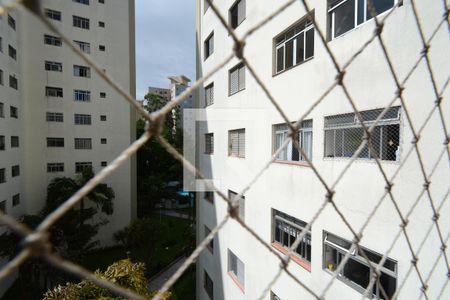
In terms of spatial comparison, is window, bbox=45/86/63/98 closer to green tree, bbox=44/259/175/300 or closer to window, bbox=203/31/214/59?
window, bbox=203/31/214/59

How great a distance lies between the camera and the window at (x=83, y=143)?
12.1 m

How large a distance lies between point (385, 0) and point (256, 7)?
2.93 metres

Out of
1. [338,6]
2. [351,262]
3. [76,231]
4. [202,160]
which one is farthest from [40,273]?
[338,6]

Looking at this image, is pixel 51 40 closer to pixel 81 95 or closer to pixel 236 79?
pixel 81 95

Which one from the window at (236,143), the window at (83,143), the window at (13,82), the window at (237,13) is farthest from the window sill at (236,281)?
the window at (13,82)

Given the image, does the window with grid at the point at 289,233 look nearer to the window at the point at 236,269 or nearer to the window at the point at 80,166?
the window at the point at 236,269

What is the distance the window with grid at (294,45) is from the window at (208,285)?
6703 millimetres

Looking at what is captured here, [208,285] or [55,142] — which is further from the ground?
[55,142]

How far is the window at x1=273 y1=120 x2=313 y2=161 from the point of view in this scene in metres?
3.91

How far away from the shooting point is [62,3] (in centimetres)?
1166

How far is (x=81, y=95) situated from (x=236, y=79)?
9.67 m

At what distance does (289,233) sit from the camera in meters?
4.30

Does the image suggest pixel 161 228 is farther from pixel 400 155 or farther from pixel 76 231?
pixel 400 155

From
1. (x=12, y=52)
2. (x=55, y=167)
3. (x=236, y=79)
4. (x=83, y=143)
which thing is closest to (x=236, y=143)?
(x=236, y=79)
